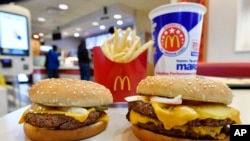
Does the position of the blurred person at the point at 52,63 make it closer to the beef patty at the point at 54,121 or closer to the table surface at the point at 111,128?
the table surface at the point at 111,128

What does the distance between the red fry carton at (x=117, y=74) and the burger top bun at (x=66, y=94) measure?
10.6 inches

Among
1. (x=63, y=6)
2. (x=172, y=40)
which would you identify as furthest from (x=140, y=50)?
(x=63, y=6)

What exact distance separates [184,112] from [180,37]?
347 millimetres

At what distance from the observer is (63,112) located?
1.69 feet

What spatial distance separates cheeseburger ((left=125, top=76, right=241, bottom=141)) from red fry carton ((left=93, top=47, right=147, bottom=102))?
1.17 ft

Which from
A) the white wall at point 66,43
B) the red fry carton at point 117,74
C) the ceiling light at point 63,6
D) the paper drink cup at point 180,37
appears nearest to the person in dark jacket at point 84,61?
the ceiling light at point 63,6

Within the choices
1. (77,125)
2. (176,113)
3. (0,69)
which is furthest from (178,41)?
(0,69)

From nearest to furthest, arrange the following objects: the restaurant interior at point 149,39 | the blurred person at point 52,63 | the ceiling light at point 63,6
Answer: the restaurant interior at point 149,39 → the ceiling light at point 63,6 → the blurred person at point 52,63

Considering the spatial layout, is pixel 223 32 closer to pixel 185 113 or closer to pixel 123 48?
pixel 123 48

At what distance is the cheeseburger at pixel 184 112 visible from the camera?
0.45m

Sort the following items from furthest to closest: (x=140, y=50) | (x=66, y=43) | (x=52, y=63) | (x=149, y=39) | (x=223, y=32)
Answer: (x=66, y=43)
(x=52, y=63)
(x=223, y=32)
(x=149, y=39)
(x=140, y=50)

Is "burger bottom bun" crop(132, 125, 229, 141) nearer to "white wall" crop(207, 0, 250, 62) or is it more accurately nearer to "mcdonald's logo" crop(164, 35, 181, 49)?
"mcdonald's logo" crop(164, 35, 181, 49)

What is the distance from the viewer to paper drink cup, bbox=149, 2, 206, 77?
703 mm

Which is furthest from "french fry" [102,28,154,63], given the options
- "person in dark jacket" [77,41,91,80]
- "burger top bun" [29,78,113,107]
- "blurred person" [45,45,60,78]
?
"blurred person" [45,45,60,78]
